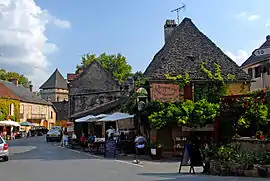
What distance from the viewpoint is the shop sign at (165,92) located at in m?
24.6

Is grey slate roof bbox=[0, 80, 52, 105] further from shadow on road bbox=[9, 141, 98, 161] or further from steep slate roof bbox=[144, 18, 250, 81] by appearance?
steep slate roof bbox=[144, 18, 250, 81]

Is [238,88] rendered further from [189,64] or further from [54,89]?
[54,89]

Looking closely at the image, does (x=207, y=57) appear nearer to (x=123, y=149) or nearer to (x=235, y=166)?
(x=123, y=149)

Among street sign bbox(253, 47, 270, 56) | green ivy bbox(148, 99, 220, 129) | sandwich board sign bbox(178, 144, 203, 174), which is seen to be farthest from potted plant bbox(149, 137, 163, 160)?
street sign bbox(253, 47, 270, 56)

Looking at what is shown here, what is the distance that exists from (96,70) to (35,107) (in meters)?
33.4

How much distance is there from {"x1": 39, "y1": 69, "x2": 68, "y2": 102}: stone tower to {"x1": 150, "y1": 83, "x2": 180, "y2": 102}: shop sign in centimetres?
8532

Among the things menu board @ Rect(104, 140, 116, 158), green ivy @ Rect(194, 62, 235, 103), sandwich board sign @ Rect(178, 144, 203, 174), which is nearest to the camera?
sandwich board sign @ Rect(178, 144, 203, 174)

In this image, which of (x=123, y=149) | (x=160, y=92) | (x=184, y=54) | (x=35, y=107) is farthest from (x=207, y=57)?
(x=35, y=107)

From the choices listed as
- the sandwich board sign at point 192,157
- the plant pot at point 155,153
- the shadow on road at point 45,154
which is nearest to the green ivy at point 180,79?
the plant pot at point 155,153

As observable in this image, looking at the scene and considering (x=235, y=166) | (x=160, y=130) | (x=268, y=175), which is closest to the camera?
(x=268, y=175)

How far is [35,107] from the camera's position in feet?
263

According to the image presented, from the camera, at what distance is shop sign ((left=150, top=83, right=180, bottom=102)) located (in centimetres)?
2462

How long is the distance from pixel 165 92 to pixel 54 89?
85948 millimetres

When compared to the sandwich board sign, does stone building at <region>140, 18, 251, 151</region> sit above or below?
above
